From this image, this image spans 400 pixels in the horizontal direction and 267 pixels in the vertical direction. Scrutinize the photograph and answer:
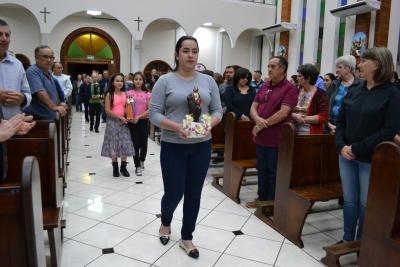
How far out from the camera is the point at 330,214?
384cm

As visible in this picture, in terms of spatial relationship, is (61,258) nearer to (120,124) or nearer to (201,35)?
(120,124)

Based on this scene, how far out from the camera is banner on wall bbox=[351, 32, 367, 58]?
9.59m

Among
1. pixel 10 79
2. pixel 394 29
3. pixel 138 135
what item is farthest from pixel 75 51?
pixel 10 79

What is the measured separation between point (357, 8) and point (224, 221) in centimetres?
807

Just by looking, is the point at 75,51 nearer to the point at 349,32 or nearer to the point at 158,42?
the point at 158,42

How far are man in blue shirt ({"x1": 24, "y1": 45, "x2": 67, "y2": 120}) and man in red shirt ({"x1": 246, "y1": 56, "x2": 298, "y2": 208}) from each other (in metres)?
2.18

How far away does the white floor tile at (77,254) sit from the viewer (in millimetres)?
2635

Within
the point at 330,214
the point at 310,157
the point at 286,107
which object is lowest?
the point at 330,214

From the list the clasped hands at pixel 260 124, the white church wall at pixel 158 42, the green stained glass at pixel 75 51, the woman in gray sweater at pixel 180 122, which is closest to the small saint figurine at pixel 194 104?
the woman in gray sweater at pixel 180 122

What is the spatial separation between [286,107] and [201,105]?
1.21 m

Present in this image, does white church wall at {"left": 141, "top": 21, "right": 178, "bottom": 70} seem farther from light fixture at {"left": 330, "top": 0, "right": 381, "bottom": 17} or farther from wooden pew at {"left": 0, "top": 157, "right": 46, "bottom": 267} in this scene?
wooden pew at {"left": 0, "top": 157, "right": 46, "bottom": 267}

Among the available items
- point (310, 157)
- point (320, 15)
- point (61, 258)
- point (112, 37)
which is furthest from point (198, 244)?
point (112, 37)

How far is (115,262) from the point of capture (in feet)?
8.71

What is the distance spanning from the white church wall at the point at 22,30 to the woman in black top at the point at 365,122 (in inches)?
528
